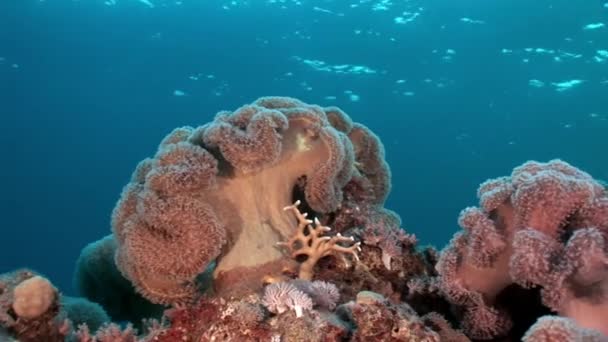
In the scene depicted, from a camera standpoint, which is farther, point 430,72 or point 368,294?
point 430,72

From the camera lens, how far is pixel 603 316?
264 cm

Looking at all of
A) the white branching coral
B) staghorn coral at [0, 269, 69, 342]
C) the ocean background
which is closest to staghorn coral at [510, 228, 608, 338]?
the white branching coral

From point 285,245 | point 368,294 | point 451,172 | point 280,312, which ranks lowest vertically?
point 451,172

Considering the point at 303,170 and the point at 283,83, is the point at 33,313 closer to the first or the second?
the point at 303,170

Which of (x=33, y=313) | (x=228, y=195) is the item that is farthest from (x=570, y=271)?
(x=33, y=313)

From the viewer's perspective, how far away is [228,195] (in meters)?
4.32

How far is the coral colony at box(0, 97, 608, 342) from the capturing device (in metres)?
2.77

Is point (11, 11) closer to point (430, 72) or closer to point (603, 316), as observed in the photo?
point (430, 72)

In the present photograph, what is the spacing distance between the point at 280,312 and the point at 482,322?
1.49 meters

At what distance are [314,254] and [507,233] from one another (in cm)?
151

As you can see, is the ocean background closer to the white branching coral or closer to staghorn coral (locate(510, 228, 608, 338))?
the white branching coral

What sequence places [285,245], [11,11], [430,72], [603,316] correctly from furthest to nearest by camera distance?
[430,72], [11,11], [285,245], [603,316]

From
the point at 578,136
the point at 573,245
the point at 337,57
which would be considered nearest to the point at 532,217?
the point at 573,245

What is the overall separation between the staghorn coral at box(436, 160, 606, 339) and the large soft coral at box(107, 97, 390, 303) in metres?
1.49
